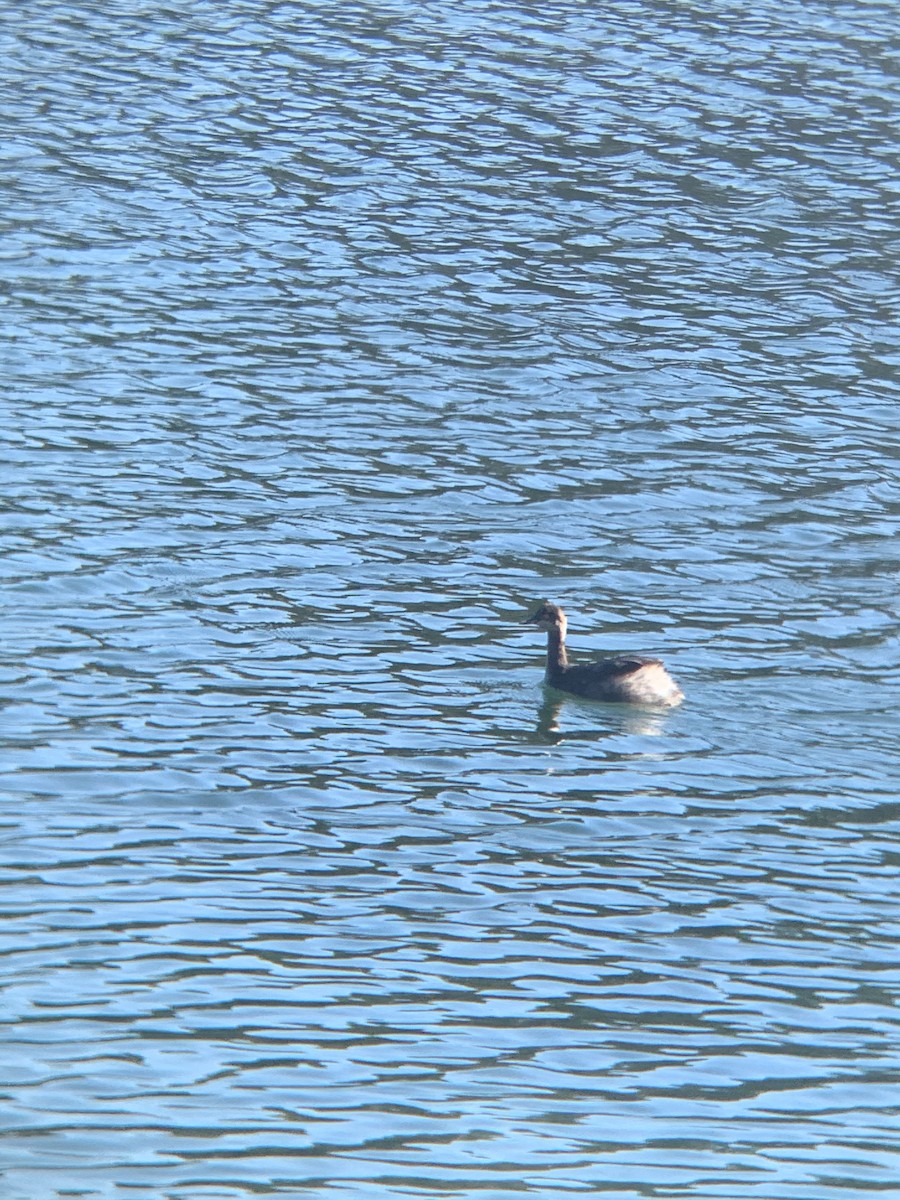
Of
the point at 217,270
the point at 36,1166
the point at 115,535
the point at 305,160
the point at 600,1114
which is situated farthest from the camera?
the point at 305,160

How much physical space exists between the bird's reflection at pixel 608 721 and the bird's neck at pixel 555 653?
31cm

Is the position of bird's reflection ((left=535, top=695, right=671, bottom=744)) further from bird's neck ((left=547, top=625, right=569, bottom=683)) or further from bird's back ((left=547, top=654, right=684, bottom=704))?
bird's neck ((left=547, top=625, right=569, bottom=683))

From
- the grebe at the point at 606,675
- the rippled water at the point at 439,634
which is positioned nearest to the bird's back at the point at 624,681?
the grebe at the point at 606,675

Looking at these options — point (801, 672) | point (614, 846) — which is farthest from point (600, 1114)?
point (801, 672)

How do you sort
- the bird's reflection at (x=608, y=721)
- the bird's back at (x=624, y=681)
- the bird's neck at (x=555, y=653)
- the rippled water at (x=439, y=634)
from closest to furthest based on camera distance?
the rippled water at (x=439, y=634) < the bird's back at (x=624, y=681) < the bird's reflection at (x=608, y=721) < the bird's neck at (x=555, y=653)

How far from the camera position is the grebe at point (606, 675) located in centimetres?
1536

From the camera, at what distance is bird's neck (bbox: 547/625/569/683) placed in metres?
16.2

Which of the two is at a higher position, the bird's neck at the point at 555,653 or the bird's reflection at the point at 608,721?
the bird's neck at the point at 555,653

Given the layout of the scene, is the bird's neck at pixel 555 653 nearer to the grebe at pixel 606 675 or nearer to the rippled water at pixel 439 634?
the grebe at pixel 606 675

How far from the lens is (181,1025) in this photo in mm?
10469

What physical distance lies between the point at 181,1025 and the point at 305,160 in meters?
22.7

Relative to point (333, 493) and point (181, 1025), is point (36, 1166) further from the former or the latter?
point (333, 493)

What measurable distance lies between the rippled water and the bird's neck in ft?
0.94

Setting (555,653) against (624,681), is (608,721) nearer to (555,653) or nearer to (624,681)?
(624,681)
